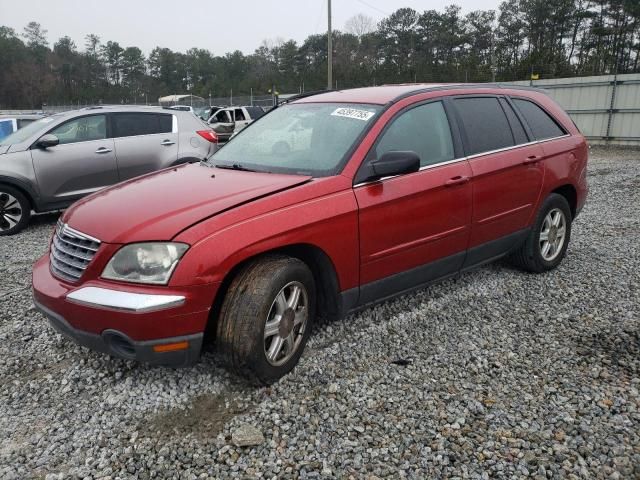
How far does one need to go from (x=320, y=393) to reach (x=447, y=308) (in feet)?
5.06

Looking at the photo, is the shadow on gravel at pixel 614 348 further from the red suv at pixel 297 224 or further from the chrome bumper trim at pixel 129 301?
the chrome bumper trim at pixel 129 301

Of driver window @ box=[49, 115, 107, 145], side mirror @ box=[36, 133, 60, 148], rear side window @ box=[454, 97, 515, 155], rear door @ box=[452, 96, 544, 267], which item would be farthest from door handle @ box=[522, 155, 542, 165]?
side mirror @ box=[36, 133, 60, 148]

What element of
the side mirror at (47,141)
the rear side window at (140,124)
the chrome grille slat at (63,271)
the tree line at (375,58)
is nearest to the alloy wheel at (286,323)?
the chrome grille slat at (63,271)

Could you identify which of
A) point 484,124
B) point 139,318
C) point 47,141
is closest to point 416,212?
point 484,124

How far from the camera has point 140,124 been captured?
793 centimetres

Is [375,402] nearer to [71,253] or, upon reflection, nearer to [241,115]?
[71,253]

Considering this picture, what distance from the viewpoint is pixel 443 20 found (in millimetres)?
55219

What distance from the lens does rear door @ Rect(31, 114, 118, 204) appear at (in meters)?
7.08

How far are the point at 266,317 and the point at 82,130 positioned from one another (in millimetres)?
5937

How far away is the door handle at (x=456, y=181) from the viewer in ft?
12.1

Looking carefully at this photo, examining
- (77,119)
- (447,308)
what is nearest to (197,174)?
(447,308)

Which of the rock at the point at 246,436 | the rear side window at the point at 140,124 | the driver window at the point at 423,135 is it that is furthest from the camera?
the rear side window at the point at 140,124

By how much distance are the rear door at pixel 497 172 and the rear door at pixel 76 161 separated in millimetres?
5381

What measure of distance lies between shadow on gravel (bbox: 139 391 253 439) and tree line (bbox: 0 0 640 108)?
33889 millimetres
